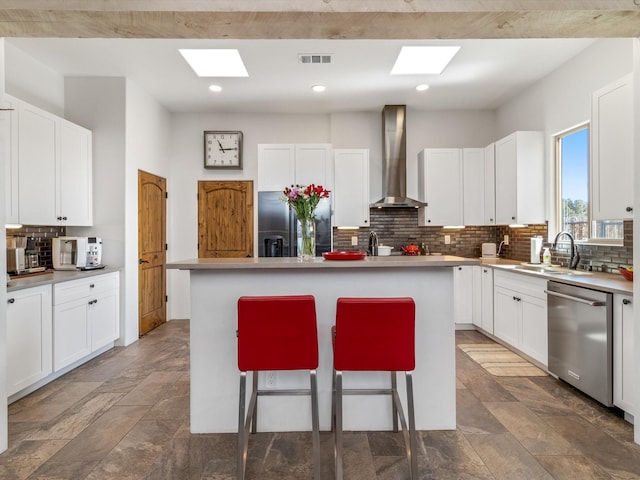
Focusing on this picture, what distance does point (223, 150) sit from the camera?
5422 mm

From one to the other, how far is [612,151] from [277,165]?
141 inches

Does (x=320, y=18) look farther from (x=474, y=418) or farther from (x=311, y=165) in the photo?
(x=311, y=165)

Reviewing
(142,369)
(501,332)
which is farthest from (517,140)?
(142,369)

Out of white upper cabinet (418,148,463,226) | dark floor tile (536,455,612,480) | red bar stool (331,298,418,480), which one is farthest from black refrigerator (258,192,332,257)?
dark floor tile (536,455,612,480)

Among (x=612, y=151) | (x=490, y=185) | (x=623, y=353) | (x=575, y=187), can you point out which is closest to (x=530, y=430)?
(x=623, y=353)

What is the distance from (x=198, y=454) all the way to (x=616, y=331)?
2.83 m

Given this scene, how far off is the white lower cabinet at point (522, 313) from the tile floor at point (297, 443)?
460mm

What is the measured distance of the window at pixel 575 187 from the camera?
3.62 meters

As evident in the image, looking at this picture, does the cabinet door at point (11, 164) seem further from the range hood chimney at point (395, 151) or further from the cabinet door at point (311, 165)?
the range hood chimney at point (395, 151)

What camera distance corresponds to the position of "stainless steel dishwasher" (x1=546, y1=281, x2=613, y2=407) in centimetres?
253

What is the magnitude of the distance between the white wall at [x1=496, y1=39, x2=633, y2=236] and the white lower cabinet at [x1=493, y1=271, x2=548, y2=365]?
915mm

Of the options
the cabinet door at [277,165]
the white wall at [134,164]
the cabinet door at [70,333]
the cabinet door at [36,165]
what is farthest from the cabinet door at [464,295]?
the cabinet door at [36,165]

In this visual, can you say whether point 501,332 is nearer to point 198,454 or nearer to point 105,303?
point 198,454

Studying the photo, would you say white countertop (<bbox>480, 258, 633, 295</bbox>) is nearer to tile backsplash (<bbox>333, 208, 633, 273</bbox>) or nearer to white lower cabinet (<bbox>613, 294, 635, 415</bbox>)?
white lower cabinet (<bbox>613, 294, 635, 415</bbox>)
